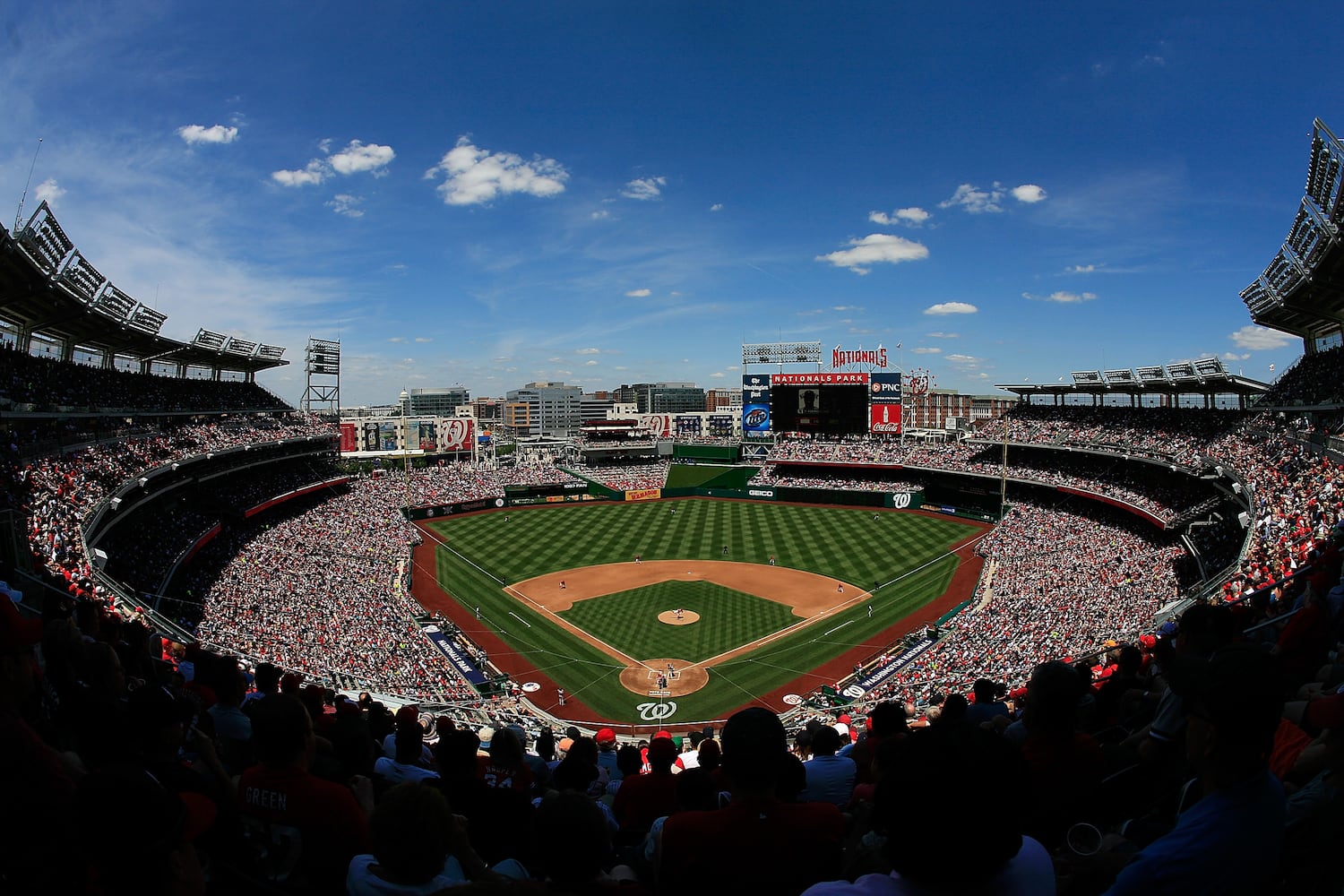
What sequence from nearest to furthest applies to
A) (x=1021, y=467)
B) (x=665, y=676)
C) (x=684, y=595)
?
(x=665, y=676) < (x=684, y=595) < (x=1021, y=467)

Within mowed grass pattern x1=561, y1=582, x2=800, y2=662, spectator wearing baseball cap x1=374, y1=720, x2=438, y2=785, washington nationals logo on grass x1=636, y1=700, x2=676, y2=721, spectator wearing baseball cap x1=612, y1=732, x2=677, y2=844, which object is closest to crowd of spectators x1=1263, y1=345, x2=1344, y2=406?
mowed grass pattern x1=561, y1=582, x2=800, y2=662

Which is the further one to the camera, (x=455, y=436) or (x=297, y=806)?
(x=455, y=436)

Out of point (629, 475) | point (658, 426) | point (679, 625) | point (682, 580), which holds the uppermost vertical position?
point (658, 426)

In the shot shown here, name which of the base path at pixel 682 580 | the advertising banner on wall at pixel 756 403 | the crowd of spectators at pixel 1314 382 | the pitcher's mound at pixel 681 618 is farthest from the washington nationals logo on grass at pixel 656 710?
the advertising banner on wall at pixel 756 403

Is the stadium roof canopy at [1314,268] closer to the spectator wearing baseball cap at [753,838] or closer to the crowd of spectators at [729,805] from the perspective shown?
the crowd of spectators at [729,805]

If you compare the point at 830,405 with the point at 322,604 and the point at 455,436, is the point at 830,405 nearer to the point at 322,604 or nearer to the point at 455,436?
the point at 455,436

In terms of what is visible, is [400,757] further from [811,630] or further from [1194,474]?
[1194,474]

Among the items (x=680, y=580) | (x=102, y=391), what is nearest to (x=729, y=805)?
(x=680, y=580)
